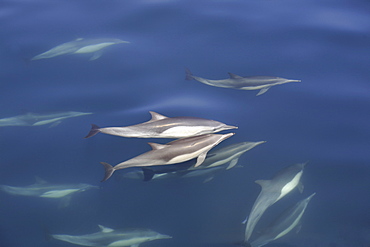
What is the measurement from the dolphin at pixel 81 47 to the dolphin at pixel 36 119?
212 centimetres

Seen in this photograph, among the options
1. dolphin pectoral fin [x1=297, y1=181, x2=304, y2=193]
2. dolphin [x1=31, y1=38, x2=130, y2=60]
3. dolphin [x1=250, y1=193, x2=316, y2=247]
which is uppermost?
dolphin [x1=31, y1=38, x2=130, y2=60]

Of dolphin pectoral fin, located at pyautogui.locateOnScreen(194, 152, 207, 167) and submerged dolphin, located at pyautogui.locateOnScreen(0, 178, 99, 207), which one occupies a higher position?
dolphin pectoral fin, located at pyautogui.locateOnScreen(194, 152, 207, 167)

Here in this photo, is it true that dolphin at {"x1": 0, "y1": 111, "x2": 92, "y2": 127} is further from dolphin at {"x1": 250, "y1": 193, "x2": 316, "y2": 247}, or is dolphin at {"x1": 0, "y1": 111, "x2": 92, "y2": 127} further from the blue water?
dolphin at {"x1": 250, "y1": 193, "x2": 316, "y2": 247}

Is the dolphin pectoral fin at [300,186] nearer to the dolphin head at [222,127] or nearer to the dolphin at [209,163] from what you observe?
the dolphin at [209,163]

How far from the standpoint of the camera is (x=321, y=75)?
27.0 ft

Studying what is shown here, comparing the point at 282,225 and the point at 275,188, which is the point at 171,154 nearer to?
the point at 275,188

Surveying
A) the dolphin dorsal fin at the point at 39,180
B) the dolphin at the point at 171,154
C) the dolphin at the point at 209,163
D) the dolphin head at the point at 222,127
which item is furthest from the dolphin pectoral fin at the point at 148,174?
the dolphin dorsal fin at the point at 39,180

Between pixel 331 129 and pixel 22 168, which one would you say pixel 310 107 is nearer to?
pixel 331 129

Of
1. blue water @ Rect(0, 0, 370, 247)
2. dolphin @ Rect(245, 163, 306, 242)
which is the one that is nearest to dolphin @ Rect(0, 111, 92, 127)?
blue water @ Rect(0, 0, 370, 247)

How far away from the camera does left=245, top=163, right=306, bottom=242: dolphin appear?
18.8ft

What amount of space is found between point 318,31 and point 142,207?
20.4ft

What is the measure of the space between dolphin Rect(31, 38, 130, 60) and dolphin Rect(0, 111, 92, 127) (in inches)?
83.4

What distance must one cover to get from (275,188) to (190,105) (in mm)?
2353

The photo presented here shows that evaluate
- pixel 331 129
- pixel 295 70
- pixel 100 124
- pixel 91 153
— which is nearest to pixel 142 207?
pixel 91 153
